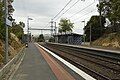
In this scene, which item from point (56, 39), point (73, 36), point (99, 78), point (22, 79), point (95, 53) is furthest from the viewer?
point (56, 39)

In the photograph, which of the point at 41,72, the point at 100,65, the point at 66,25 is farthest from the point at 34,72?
the point at 66,25

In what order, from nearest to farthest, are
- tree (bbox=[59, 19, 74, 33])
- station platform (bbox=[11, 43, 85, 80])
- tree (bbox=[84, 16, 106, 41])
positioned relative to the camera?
station platform (bbox=[11, 43, 85, 80]) < tree (bbox=[84, 16, 106, 41]) < tree (bbox=[59, 19, 74, 33])

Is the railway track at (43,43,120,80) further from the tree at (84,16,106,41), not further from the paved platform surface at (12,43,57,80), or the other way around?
→ the tree at (84,16,106,41)

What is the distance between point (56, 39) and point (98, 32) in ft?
108

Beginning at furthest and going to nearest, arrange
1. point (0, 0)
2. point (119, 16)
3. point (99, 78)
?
1. point (119, 16)
2. point (0, 0)
3. point (99, 78)

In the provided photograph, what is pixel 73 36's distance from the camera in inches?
3381

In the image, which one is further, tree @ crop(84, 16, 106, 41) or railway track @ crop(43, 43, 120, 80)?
tree @ crop(84, 16, 106, 41)

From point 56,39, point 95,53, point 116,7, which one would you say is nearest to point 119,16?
point 116,7

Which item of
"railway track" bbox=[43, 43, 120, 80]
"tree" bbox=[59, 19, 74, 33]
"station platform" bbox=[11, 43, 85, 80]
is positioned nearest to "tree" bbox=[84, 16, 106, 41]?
"tree" bbox=[59, 19, 74, 33]

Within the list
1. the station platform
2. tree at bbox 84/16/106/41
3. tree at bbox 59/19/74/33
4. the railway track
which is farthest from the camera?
tree at bbox 59/19/74/33

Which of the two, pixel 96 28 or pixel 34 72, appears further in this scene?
→ pixel 96 28

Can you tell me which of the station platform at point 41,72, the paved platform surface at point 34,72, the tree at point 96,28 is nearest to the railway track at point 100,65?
the station platform at point 41,72

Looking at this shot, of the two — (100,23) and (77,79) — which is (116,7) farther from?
(77,79)

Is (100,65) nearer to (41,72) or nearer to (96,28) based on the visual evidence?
(41,72)
